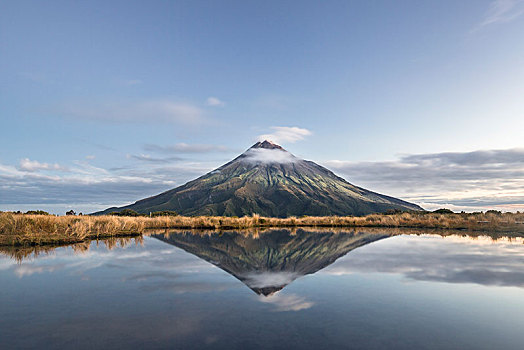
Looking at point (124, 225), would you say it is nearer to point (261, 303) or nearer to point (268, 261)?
point (268, 261)

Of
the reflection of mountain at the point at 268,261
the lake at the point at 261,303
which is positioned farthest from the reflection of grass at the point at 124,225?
the reflection of mountain at the point at 268,261

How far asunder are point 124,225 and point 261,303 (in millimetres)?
22638

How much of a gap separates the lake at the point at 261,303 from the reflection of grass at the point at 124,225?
207 inches

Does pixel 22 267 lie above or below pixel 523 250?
above

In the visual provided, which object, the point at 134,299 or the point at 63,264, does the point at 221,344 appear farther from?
the point at 63,264

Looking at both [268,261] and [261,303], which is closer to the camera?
[261,303]

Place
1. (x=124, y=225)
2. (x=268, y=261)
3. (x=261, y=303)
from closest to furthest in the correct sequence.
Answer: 1. (x=261, y=303)
2. (x=268, y=261)
3. (x=124, y=225)

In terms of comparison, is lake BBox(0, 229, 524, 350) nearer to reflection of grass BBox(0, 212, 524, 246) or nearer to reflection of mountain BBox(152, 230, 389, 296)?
A: reflection of mountain BBox(152, 230, 389, 296)

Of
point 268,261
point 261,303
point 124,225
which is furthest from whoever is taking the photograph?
point 124,225

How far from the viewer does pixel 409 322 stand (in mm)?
5934

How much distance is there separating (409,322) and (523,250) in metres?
15.5

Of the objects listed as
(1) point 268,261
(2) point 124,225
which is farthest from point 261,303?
(2) point 124,225

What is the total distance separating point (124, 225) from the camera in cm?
2619

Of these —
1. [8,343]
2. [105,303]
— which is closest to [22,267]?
[105,303]
